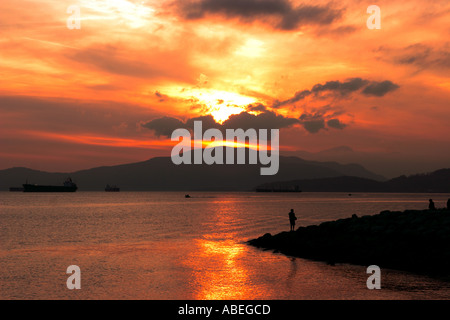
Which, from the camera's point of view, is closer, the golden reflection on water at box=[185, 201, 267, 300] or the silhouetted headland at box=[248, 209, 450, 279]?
the golden reflection on water at box=[185, 201, 267, 300]

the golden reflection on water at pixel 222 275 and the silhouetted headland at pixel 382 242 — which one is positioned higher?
the silhouetted headland at pixel 382 242

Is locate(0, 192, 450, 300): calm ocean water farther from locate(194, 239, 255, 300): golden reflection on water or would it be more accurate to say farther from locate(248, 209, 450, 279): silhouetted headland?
locate(248, 209, 450, 279): silhouetted headland

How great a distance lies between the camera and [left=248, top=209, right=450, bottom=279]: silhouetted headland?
2608cm

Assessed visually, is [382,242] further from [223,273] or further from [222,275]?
[222,275]

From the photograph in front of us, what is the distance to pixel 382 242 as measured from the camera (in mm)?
30453

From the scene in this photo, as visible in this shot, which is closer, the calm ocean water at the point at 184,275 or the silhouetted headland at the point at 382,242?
the calm ocean water at the point at 184,275

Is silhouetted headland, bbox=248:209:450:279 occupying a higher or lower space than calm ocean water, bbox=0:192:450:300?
higher

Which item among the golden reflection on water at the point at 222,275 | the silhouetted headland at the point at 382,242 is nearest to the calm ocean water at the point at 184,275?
the golden reflection on water at the point at 222,275

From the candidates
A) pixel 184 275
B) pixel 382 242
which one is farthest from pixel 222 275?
pixel 382 242

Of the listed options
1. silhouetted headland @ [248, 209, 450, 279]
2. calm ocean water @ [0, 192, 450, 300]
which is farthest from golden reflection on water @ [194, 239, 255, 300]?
silhouetted headland @ [248, 209, 450, 279]

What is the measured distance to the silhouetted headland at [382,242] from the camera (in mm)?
26078

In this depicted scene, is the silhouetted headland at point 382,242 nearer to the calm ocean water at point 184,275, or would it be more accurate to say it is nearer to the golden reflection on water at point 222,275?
the calm ocean water at point 184,275

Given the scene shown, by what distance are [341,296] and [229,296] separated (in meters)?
4.89

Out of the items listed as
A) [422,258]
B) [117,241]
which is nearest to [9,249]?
[117,241]
